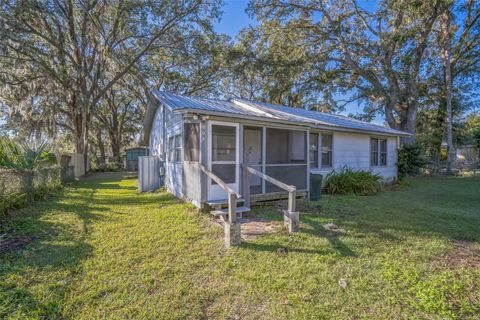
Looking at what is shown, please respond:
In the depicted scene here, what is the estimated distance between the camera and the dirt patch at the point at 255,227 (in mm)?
5133

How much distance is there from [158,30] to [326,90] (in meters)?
14.5

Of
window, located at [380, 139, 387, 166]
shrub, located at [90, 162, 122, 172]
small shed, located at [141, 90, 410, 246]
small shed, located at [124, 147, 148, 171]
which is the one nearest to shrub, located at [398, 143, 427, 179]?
small shed, located at [141, 90, 410, 246]

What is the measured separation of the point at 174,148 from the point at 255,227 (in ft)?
15.4

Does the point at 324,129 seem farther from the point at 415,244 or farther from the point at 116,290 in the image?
the point at 116,290

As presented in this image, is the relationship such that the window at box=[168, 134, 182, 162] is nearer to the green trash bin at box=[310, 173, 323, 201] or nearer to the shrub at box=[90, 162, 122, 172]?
the green trash bin at box=[310, 173, 323, 201]

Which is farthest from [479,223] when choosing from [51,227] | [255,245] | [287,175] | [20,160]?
[20,160]

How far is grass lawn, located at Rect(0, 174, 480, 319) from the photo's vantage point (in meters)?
2.86

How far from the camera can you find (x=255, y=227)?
561 centimetres

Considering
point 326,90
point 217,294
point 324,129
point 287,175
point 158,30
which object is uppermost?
point 158,30

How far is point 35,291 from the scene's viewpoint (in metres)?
3.10

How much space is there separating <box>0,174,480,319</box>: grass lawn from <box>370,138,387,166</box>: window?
6.62m

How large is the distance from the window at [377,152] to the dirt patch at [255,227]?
890 cm

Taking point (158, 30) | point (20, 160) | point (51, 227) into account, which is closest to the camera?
point (51, 227)

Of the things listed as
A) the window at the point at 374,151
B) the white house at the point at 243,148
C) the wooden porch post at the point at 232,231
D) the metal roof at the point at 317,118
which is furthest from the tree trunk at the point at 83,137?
the window at the point at 374,151
